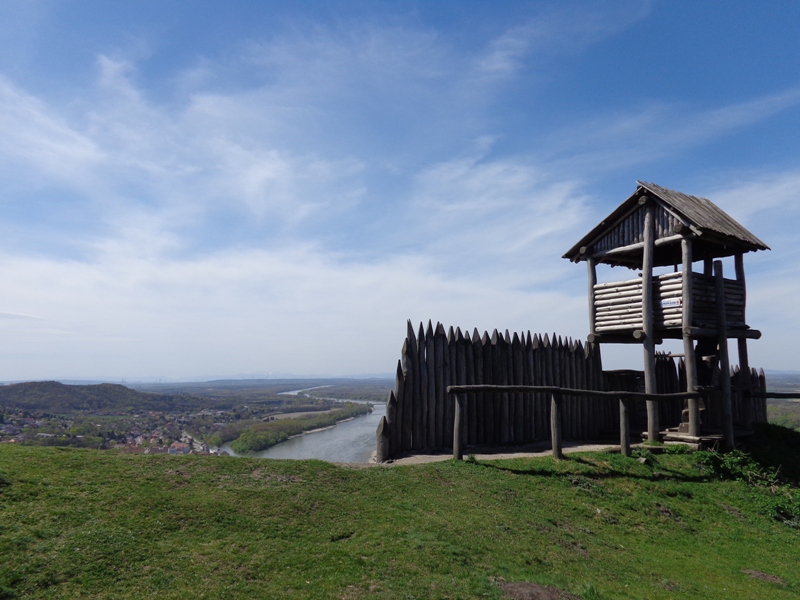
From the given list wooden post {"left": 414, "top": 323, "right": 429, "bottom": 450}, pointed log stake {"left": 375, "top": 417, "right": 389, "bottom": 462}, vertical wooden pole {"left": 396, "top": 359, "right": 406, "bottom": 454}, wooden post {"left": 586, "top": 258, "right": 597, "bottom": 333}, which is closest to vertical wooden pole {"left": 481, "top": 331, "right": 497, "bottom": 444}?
wooden post {"left": 414, "top": 323, "right": 429, "bottom": 450}

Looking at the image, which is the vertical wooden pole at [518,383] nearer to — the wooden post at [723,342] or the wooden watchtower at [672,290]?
the wooden watchtower at [672,290]

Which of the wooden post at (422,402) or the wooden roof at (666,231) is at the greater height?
the wooden roof at (666,231)

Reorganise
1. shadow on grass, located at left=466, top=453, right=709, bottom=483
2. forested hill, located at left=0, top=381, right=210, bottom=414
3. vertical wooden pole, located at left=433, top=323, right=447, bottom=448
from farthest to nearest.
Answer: forested hill, located at left=0, top=381, right=210, bottom=414 → vertical wooden pole, located at left=433, top=323, right=447, bottom=448 → shadow on grass, located at left=466, top=453, right=709, bottom=483

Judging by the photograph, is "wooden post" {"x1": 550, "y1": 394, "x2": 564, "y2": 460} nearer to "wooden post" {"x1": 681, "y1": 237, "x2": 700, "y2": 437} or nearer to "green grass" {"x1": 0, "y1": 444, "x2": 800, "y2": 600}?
"green grass" {"x1": 0, "y1": 444, "x2": 800, "y2": 600}

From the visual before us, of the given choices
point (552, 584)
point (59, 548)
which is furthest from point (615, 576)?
point (59, 548)

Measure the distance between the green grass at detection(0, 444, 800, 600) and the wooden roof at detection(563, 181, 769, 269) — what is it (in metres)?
7.00

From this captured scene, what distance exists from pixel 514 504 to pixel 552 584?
104 inches

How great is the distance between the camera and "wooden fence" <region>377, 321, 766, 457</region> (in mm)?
11781

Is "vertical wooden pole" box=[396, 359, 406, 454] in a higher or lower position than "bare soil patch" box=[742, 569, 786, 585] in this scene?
higher

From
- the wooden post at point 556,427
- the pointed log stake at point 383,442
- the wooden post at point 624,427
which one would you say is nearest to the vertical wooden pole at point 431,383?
the pointed log stake at point 383,442

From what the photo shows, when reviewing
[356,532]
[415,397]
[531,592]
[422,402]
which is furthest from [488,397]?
[531,592]

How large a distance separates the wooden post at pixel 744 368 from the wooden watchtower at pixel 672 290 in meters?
0.03

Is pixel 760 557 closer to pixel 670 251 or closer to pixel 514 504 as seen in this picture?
pixel 514 504

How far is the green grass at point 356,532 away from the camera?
5.05 metres
